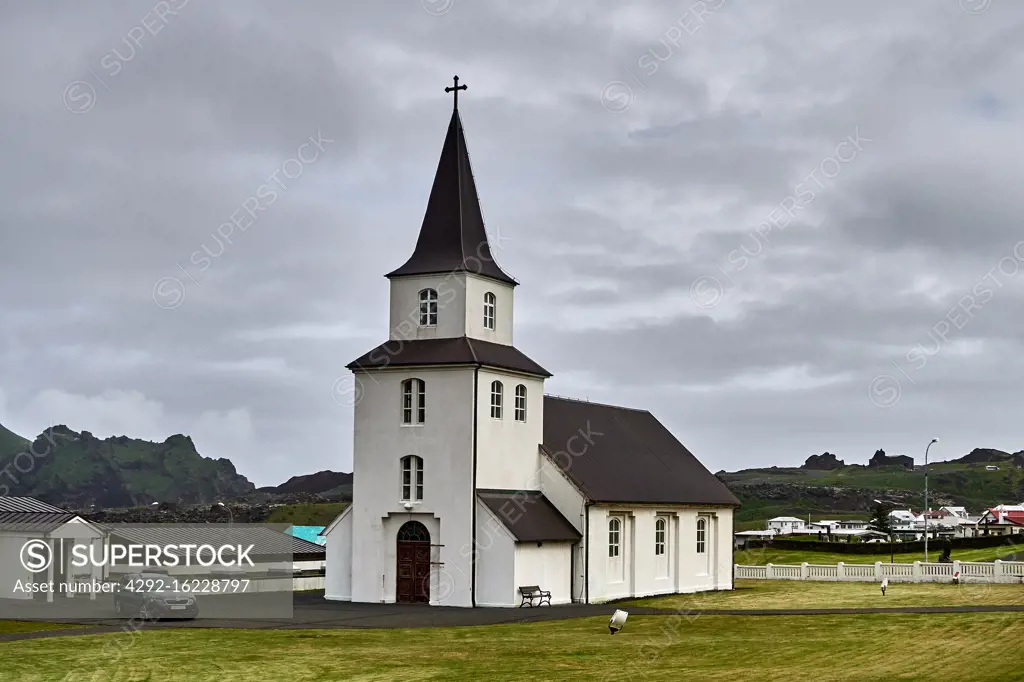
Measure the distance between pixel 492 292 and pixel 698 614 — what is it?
A: 14.5m

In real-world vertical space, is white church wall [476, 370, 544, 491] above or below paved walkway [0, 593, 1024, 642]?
above

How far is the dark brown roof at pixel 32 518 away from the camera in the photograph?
44156 mm

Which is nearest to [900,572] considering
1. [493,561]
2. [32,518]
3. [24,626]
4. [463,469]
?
[493,561]

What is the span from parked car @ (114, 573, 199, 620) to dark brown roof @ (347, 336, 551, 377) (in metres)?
11.5

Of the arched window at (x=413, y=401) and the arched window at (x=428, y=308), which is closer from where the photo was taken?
the arched window at (x=413, y=401)

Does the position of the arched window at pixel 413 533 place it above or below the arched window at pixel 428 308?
below

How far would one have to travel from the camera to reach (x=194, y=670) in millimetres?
25531

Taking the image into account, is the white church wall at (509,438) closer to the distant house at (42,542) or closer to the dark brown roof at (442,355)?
the dark brown roof at (442,355)

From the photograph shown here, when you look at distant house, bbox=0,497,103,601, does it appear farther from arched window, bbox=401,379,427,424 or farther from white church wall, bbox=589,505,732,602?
white church wall, bbox=589,505,732,602

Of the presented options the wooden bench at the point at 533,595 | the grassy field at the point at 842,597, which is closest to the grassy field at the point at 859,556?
the grassy field at the point at 842,597

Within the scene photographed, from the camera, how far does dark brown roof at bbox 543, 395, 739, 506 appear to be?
158 feet

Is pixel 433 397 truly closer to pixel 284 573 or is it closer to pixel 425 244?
pixel 425 244

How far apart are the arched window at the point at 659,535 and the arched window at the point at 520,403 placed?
8.19 meters

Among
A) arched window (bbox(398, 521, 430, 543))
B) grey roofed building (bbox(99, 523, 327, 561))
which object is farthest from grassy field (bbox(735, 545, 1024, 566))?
arched window (bbox(398, 521, 430, 543))
